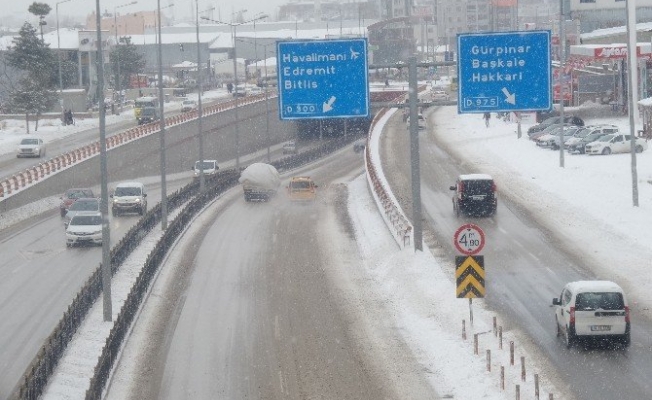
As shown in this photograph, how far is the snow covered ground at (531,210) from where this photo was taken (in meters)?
23.8

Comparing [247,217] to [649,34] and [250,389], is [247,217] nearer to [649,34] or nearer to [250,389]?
[250,389]

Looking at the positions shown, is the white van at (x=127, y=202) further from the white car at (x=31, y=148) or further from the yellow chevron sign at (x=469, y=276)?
the yellow chevron sign at (x=469, y=276)

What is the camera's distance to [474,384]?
22.4m

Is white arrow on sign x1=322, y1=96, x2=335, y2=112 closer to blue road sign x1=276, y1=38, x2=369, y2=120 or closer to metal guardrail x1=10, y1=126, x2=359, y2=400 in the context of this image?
blue road sign x1=276, y1=38, x2=369, y2=120

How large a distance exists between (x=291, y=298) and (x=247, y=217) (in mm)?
20737

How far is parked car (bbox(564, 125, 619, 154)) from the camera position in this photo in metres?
67.1

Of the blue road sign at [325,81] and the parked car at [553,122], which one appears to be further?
A: the parked car at [553,122]

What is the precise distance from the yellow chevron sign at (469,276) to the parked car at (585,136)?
4291 centimetres

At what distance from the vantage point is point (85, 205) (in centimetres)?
5119

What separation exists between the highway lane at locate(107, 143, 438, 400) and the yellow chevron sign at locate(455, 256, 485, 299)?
6.59ft

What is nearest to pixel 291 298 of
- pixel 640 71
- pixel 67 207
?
pixel 67 207

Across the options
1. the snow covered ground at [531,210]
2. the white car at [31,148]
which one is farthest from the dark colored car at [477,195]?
the white car at [31,148]

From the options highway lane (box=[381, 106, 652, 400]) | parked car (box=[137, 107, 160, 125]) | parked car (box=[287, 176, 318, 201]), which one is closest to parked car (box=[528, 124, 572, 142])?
highway lane (box=[381, 106, 652, 400])

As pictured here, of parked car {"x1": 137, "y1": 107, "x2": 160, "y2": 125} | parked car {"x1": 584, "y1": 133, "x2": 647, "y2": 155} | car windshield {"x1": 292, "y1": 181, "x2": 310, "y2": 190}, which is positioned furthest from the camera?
parked car {"x1": 137, "y1": 107, "x2": 160, "y2": 125}
